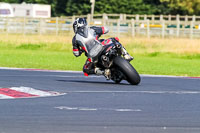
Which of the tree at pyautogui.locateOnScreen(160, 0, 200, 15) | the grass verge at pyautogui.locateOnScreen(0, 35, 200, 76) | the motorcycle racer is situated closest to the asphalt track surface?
the motorcycle racer

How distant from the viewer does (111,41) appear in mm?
14875

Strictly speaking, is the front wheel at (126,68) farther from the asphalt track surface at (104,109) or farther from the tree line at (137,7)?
the tree line at (137,7)

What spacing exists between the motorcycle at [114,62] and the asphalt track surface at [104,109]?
276 millimetres

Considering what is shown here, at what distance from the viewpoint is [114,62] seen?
14.6 metres

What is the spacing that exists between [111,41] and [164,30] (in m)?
30.7

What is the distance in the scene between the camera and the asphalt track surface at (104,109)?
854 cm

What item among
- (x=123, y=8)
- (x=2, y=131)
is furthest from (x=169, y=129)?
(x=123, y=8)

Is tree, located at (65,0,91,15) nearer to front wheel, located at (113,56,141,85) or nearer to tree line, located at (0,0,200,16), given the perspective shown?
tree line, located at (0,0,200,16)

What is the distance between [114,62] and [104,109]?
166 inches

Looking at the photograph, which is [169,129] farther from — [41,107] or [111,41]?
[111,41]

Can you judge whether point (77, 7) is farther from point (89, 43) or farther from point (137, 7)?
point (89, 43)

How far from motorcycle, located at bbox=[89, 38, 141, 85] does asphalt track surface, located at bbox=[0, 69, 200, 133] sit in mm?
276

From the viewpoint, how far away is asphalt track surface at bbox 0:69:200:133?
854 centimetres

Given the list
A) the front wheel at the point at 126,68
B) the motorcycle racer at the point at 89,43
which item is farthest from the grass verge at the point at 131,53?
the front wheel at the point at 126,68
